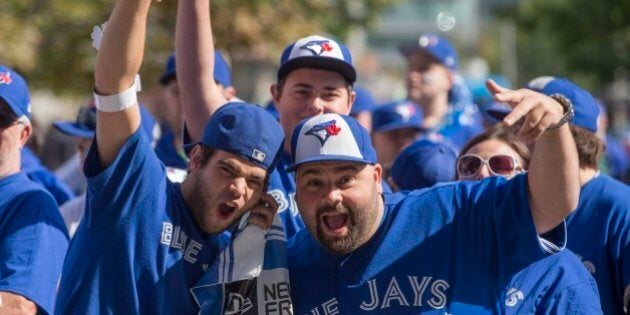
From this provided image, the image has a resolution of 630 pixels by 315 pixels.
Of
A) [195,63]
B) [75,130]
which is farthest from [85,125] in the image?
[195,63]

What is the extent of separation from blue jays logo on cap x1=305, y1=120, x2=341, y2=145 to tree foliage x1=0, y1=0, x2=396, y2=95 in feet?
32.1

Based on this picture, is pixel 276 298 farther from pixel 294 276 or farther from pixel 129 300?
pixel 129 300

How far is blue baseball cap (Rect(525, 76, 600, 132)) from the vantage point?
5.82 meters

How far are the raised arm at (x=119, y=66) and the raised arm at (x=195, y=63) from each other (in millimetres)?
1106

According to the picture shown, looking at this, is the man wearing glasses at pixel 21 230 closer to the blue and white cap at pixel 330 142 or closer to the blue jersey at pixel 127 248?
the blue jersey at pixel 127 248

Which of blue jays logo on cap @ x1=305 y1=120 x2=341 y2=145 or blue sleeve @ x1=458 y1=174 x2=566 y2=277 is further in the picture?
blue jays logo on cap @ x1=305 y1=120 x2=341 y2=145

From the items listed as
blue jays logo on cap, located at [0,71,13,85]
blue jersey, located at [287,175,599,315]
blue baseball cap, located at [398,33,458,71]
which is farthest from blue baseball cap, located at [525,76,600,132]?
blue baseball cap, located at [398,33,458,71]

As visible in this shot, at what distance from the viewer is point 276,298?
190 inches

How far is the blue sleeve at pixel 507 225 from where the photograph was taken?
15.0ft

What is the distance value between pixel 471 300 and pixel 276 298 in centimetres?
76

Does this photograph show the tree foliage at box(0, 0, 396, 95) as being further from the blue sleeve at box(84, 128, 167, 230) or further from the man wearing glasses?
the blue sleeve at box(84, 128, 167, 230)

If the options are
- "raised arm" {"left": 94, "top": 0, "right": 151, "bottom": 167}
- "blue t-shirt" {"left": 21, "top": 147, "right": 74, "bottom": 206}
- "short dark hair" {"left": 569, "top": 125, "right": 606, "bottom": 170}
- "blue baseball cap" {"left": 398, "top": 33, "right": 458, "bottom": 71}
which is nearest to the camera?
"raised arm" {"left": 94, "top": 0, "right": 151, "bottom": 167}

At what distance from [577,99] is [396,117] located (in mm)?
2873

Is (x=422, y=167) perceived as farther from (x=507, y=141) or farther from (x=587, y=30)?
(x=587, y=30)
